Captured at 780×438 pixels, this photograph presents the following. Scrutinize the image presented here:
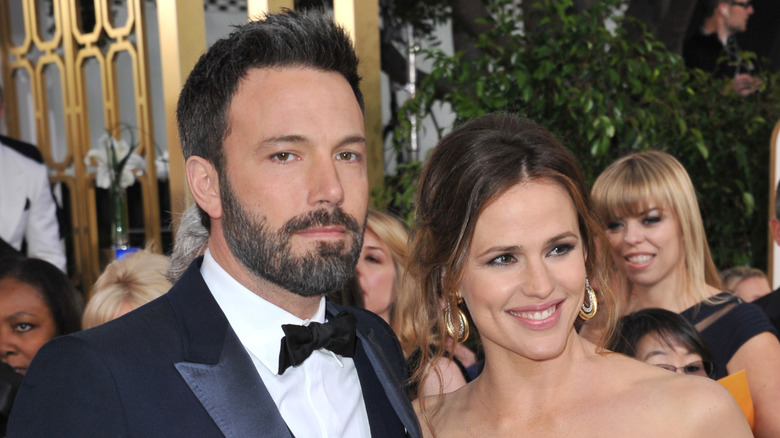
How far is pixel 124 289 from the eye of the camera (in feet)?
9.21

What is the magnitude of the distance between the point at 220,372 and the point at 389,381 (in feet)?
1.38

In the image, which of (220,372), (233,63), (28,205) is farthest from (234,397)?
(28,205)

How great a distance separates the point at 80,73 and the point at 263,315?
9.87 ft

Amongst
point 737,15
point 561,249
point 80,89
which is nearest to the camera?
point 561,249

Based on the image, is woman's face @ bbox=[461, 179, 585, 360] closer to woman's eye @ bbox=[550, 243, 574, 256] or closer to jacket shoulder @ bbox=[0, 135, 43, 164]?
woman's eye @ bbox=[550, 243, 574, 256]

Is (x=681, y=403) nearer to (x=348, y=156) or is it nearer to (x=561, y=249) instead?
(x=561, y=249)

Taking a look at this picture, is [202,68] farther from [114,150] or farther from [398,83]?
[398,83]

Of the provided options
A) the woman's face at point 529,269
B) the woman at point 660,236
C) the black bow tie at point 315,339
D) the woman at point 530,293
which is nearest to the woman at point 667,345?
the woman at point 660,236

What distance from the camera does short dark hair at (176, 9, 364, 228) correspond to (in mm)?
1518

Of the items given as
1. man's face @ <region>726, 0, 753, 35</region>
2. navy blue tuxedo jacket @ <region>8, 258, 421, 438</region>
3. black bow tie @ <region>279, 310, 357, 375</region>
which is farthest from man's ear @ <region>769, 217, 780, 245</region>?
man's face @ <region>726, 0, 753, 35</region>

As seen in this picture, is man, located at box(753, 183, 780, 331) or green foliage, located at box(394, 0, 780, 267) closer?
man, located at box(753, 183, 780, 331)

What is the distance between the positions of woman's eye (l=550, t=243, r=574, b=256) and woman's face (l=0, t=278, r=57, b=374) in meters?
1.82

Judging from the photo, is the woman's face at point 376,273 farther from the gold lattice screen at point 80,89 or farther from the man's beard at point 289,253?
the man's beard at point 289,253

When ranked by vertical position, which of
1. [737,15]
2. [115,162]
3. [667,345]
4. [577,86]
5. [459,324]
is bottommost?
[667,345]
